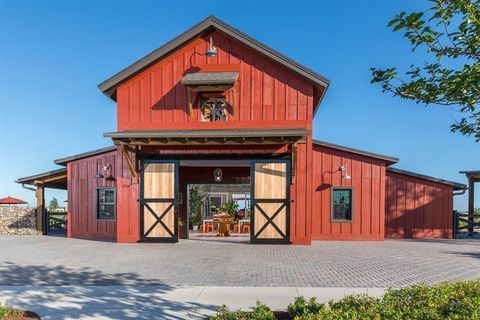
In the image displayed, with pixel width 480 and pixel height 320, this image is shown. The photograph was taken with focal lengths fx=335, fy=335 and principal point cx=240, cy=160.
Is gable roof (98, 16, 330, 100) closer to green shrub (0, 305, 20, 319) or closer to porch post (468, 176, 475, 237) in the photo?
green shrub (0, 305, 20, 319)

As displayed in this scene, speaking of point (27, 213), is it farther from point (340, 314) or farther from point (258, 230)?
point (340, 314)

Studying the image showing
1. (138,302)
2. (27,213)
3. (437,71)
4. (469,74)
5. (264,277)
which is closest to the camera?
(469,74)

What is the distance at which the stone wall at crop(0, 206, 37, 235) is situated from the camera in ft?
53.7

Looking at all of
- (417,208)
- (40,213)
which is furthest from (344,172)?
(40,213)

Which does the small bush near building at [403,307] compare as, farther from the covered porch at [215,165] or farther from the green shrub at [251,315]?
the covered porch at [215,165]

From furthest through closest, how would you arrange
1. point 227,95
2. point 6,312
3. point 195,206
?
point 195,206 → point 227,95 → point 6,312

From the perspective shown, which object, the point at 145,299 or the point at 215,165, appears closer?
the point at 145,299

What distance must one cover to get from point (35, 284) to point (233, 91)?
27.0 ft

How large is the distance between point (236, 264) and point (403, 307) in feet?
17.3

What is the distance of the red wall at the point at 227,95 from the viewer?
40.1 ft

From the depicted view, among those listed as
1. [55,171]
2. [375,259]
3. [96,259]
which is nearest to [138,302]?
[96,259]

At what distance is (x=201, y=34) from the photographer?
12.5 meters

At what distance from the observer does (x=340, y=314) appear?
3527mm

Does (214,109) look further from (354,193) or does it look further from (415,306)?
(415,306)
